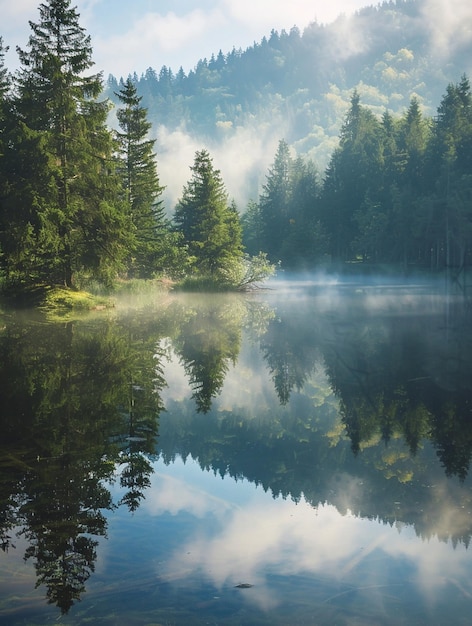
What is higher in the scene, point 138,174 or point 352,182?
point 352,182

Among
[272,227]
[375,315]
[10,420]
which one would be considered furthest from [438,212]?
[10,420]

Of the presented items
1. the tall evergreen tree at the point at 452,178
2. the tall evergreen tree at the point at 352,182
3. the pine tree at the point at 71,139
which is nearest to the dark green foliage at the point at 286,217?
the tall evergreen tree at the point at 352,182

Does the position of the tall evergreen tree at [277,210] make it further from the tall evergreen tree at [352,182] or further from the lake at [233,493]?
the lake at [233,493]

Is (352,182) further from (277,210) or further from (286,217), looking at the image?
(277,210)

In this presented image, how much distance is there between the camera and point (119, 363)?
14961 mm

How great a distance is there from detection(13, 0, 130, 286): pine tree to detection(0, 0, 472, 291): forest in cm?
7

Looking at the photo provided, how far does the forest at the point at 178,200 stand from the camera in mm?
30406

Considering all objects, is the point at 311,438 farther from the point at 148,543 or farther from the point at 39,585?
the point at 39,585

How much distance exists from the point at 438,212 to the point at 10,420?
78.2 m

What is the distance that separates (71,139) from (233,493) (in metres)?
28.6

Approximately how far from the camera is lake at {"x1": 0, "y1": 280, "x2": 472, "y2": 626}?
14.9 feet

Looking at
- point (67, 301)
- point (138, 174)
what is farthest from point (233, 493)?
point (138, 174)

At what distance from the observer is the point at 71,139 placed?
104ft

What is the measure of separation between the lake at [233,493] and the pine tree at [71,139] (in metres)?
17.3
